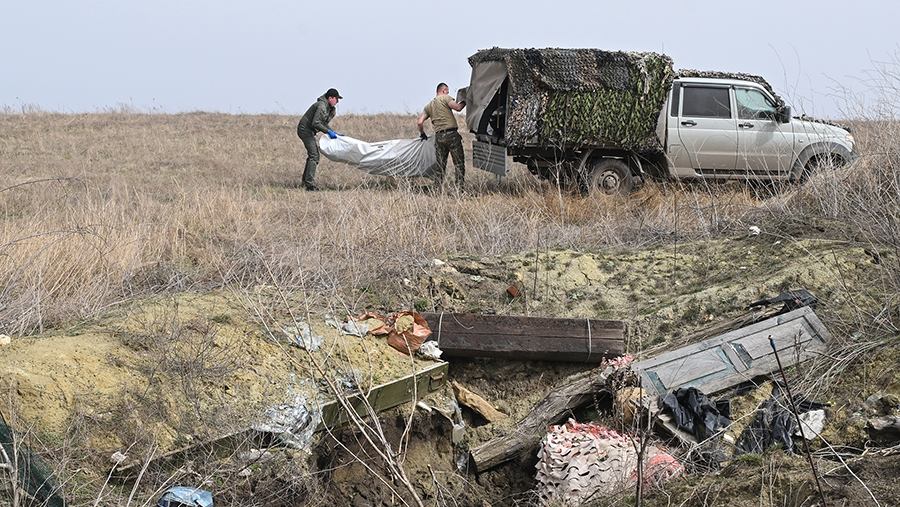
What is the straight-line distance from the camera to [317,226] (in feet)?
24.4

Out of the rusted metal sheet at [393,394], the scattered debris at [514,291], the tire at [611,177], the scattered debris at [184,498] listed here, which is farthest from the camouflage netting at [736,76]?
the scattered debris at [184,498]

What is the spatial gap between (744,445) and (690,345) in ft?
3.34

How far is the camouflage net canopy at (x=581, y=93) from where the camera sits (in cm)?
945

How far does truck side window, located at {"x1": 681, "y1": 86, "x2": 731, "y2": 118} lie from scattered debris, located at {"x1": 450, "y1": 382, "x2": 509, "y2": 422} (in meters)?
6.26

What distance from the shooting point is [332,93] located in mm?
11492

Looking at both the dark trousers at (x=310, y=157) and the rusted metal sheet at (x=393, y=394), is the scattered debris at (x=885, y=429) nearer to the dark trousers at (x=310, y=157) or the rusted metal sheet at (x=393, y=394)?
the rusted metal sheet at (x=393, y=394)

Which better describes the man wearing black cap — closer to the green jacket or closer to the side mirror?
the green jacket

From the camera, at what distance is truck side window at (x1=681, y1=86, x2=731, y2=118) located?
952cm

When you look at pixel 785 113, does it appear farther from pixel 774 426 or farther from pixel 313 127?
pixel 313 127

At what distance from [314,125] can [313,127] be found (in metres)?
0.09

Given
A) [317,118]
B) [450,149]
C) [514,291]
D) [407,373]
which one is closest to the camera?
[407,373]

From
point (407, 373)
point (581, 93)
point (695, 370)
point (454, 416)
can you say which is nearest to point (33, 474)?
point (407, 373)

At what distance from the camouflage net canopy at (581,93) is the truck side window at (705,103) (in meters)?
0.32

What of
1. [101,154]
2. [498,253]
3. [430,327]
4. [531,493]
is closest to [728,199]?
[498,253]
